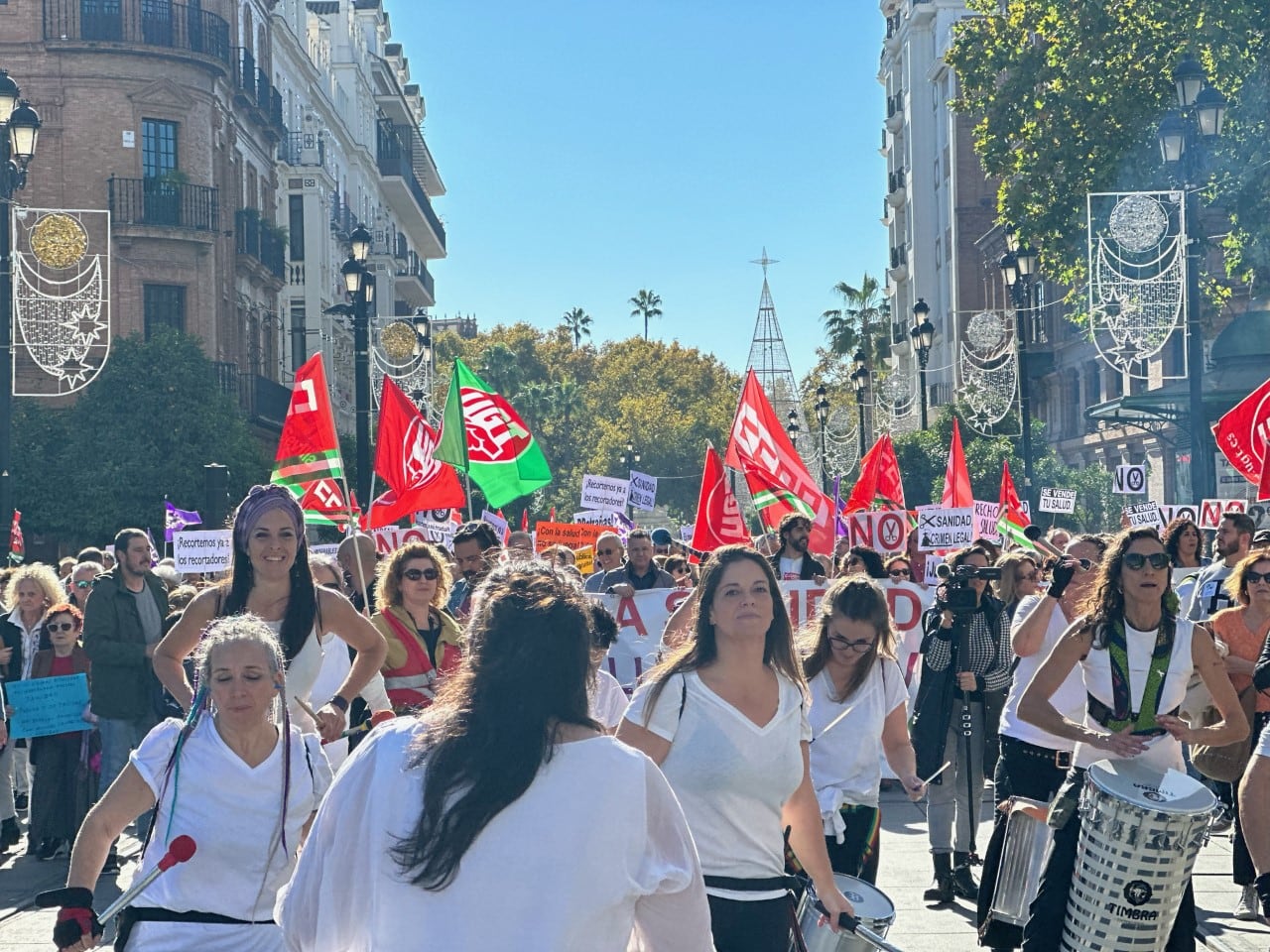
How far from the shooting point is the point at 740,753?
4832 mm

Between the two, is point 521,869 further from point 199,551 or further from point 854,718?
point 199,551

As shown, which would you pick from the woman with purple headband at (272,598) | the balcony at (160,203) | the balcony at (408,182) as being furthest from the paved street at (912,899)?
the balcony at (408,182)

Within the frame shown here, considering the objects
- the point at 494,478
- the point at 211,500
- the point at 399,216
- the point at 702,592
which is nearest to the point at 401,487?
the point at 494,478

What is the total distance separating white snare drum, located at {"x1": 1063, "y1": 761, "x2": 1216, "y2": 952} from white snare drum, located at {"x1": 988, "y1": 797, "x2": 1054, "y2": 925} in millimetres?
916

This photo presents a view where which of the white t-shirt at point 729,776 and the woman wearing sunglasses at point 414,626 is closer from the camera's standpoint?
the white t-shirt at point 729,776

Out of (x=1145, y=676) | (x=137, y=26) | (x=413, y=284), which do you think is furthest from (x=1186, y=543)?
(x=413, y=284)

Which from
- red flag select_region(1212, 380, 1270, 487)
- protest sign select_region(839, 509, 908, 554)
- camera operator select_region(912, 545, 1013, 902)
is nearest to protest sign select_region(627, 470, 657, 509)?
protest sign select_region(839, 509, 908, 554)

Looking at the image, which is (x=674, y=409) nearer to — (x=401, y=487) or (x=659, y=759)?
(x=401, y=487)

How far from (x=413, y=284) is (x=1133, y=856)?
6096cm

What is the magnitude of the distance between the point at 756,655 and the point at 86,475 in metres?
29.6

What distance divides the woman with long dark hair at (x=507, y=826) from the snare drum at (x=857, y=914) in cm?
197

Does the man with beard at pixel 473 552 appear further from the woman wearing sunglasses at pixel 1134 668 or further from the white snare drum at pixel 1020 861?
the woman wearing sunglasses at pixel 1134 668

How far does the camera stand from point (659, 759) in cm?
486

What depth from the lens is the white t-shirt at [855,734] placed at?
251 inches
